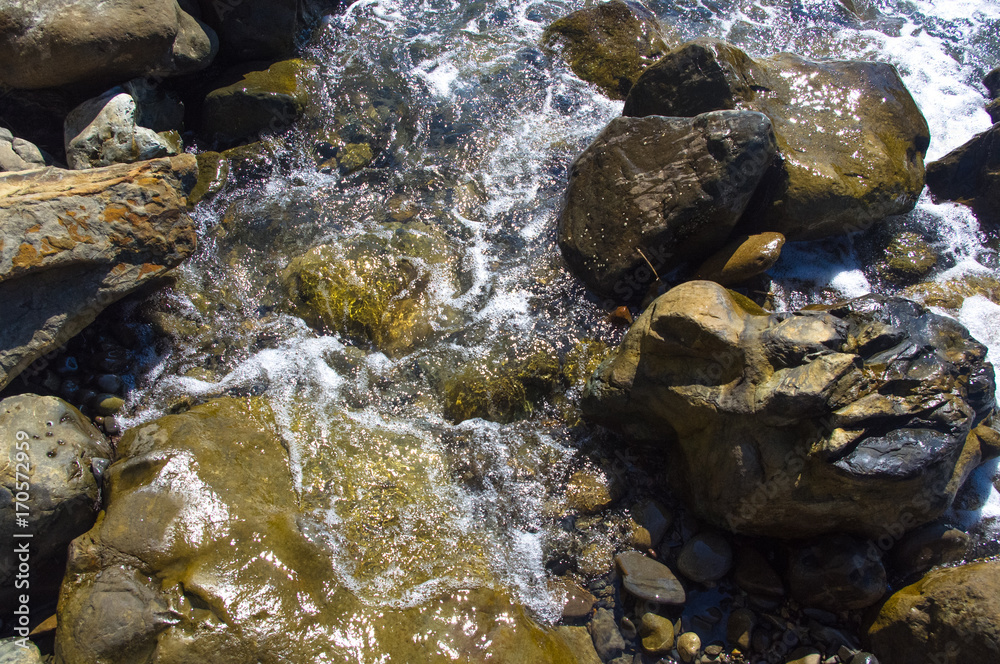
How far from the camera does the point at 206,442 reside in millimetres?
4023

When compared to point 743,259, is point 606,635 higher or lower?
lower

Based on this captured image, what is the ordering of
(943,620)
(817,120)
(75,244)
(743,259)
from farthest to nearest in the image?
(817,120) → (743,259) → (75,244) → (943,620)

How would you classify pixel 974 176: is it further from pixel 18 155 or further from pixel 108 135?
pixel 18 155

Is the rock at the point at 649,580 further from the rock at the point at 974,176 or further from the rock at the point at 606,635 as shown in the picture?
the rock at the point at 974,176

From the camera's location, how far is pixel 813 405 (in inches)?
145

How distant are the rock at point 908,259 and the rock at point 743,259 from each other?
147 centimetres

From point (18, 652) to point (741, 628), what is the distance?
4939 millimetres

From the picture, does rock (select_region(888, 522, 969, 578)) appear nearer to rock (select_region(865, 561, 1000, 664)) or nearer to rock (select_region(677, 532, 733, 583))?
Result: rock (select_region(865, 561, 1000, 664))

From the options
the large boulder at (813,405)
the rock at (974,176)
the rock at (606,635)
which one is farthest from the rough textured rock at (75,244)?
the rock at (974,176)

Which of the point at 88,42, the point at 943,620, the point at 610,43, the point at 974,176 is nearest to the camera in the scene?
the point at 943,620

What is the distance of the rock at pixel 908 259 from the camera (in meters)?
5.77

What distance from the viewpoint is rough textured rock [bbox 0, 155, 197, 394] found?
13.5 ft

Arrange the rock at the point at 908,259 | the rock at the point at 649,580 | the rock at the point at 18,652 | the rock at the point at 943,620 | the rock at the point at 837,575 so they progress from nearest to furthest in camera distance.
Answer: the rock at the point at 943,620, the rock at the point at 18,652, the rock at the point at 837,575, the rock at the point at 649,580, the rock at the point at 908,259

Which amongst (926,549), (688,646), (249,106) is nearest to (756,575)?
(688,646)
